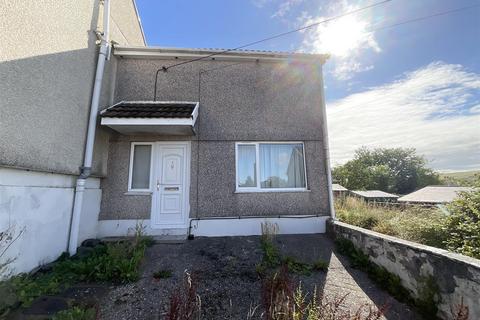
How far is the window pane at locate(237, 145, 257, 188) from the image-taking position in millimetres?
6820

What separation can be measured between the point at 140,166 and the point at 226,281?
14.9ft

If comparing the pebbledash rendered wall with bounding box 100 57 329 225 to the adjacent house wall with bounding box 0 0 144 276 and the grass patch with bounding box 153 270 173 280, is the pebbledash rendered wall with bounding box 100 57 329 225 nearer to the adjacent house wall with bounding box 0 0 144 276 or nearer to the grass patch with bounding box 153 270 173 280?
the adjacent house wall with bounding box 0 0 144 276

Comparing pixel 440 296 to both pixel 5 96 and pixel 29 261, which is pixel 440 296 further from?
pixel 5 96

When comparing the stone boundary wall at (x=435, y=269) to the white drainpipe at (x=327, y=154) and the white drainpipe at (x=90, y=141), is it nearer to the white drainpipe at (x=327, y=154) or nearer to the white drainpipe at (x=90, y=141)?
the white drainpipe at (x=327, y=154)

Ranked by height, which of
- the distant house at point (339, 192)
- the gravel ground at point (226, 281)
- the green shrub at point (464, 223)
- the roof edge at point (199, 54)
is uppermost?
the roof edge at point (199, 54)

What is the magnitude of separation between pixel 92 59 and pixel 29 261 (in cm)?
513

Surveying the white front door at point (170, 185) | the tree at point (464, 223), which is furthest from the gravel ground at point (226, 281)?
the tree at point (464, 223)

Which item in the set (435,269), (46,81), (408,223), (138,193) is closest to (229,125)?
(138,193)

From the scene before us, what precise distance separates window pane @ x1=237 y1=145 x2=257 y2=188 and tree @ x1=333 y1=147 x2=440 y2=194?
39.5m

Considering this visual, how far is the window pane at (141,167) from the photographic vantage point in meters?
6.62

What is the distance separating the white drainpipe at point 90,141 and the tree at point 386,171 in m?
43.1

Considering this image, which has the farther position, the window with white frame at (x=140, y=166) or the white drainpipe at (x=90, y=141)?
the window with white frame at (x=140, y=166)

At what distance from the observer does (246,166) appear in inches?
273

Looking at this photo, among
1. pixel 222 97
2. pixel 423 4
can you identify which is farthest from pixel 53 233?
pixel 423 4
